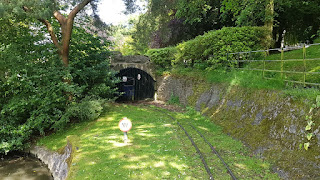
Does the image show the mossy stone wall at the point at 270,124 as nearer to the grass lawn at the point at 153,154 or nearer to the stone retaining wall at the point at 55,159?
the grass lawn at the point at 153,154

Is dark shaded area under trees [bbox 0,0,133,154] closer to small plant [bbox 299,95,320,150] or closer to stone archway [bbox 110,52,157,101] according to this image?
stone archway [bbox 110,52,157,101]

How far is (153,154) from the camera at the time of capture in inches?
246

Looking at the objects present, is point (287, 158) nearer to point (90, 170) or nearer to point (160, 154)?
point (160, 154)

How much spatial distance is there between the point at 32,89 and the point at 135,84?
9.35 m

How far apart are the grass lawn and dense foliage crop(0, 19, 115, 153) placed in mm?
1023

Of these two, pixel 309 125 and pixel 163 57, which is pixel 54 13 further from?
pixel 309 125

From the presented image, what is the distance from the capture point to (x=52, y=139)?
9.70 m

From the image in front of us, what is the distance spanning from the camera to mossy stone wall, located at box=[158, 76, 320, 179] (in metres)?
4.92

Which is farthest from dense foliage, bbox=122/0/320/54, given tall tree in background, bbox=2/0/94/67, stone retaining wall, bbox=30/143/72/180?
stone retaining wall, bbox=30/143/72/180

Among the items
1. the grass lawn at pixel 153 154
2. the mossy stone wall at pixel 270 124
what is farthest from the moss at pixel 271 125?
the grass lawn at pixel 153 154

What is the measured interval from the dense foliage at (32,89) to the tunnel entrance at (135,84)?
628 centimetres

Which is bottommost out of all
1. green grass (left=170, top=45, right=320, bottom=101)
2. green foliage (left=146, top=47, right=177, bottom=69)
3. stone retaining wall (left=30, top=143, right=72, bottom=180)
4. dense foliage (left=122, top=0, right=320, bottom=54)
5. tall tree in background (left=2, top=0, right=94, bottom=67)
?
stone retaining wall (left=30, top=143, right=72, bottom=180)

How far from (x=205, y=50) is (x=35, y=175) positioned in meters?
9.80

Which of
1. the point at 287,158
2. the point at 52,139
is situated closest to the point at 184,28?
the point at 52,139
